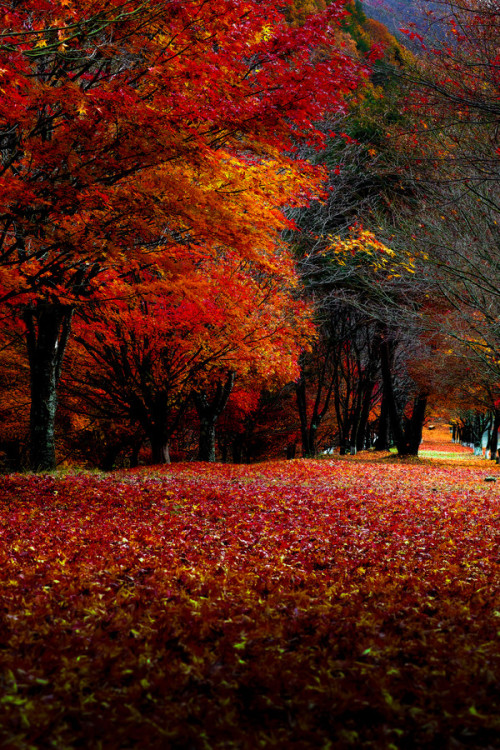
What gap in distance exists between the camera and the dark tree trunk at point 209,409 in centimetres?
1909

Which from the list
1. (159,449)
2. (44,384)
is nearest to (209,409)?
(159,449)

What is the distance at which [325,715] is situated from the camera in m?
2.93

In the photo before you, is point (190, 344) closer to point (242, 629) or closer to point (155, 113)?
point (155, 113)

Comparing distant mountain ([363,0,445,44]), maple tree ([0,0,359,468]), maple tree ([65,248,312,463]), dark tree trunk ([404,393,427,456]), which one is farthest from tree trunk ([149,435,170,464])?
distant mountain ([363,0,445,44])

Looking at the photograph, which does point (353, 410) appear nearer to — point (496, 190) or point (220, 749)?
point (496, 190)

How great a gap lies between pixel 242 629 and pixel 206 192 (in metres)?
5.44

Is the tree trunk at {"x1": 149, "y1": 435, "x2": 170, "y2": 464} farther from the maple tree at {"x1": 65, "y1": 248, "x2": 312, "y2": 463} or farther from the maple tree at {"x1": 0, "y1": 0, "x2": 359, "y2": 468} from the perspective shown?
the maple tree at {"x1": 0, "y1": 0, "x2": 359, "y2": 468}

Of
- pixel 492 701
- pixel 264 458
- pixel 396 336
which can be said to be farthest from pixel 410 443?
pixel 492 701

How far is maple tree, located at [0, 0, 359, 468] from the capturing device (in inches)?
249

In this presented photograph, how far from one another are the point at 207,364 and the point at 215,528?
931 cm

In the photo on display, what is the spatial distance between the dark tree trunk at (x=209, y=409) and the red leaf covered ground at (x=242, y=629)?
10.4m

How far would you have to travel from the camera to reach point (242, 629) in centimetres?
407

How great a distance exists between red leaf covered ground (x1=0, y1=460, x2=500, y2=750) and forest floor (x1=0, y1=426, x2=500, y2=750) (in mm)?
14

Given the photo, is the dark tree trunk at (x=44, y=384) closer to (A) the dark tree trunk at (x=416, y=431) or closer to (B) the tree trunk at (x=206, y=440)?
(B) the tree trunk at (x=206, y=440)
